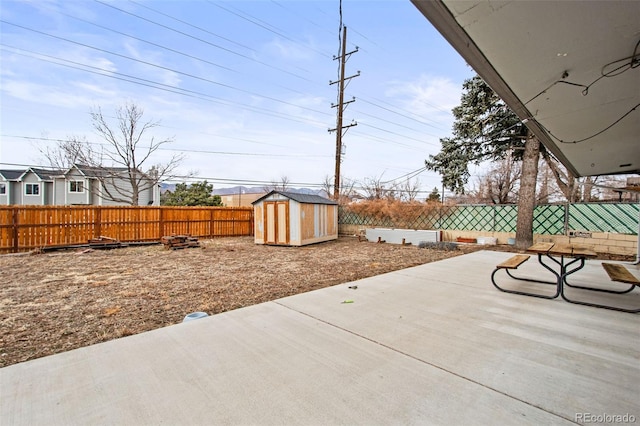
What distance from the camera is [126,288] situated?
4406 mm

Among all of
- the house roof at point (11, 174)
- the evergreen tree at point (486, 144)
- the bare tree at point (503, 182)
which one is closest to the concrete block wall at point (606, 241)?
the evergreen tree at point (486, 144)

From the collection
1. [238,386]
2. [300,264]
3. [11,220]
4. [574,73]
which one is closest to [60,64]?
[11,220]

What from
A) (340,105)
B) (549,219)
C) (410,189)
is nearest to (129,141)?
(340,105)

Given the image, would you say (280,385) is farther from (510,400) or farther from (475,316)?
(475,316)

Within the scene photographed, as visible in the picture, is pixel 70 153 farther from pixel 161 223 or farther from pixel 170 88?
pixel 161 223

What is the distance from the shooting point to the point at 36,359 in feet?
6.84

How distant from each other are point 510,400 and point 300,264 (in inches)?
208

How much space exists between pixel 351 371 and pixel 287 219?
28.5 ft

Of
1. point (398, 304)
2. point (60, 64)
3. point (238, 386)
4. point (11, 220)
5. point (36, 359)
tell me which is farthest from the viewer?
point (60, 64)

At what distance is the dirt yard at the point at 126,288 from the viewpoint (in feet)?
9.02

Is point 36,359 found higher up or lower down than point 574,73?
lower down

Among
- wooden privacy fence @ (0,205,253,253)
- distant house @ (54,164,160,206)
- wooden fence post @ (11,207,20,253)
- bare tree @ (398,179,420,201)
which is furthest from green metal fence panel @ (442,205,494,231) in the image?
distant house @ (54,164,160,206)

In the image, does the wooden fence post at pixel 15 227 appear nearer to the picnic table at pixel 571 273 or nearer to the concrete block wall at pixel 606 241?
the picnic table at pixel 571 273

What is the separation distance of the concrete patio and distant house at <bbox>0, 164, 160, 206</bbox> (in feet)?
65.8
